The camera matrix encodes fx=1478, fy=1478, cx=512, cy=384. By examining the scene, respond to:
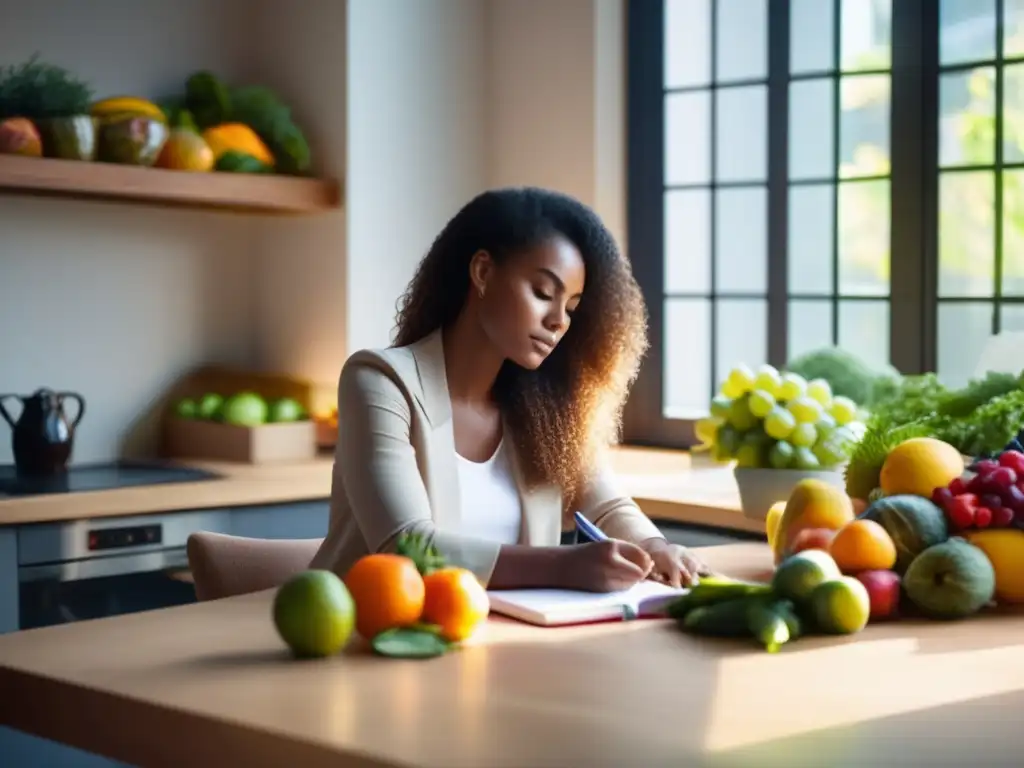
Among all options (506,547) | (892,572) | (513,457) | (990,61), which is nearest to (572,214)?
(513,457)

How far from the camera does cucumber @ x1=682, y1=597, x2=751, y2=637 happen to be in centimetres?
166

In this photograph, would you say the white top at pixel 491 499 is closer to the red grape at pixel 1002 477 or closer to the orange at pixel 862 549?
the orange at pixel 862 549

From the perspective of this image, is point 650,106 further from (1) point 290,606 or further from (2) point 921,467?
(1) point 290,606

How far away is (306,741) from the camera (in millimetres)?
1225

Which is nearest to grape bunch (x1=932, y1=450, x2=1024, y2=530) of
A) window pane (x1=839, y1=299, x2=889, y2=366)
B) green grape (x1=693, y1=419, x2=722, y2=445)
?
→ green grape (x1=693, y1=419, x2=722, y2=445)

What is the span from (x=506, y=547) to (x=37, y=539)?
4.64 feet

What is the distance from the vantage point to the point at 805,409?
8.95 feet

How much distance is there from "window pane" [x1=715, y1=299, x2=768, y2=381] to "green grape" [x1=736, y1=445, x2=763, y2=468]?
4.09ft

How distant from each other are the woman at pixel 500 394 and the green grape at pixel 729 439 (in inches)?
15.1

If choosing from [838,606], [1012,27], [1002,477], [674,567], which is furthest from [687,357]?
[838,606]

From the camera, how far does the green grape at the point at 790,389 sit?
2.75 metres

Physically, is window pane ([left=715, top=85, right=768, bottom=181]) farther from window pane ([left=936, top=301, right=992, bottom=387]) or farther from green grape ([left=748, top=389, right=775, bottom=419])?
Result: green grape ([left=748, top=389, right=775, bottom=419])

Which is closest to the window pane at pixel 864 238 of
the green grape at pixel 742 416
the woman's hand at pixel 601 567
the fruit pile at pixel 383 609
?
the green grape at pixel 742 416

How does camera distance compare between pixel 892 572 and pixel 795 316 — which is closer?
pixel 892 572
